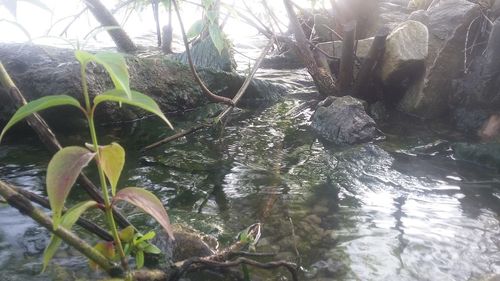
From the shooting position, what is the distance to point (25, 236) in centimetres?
244

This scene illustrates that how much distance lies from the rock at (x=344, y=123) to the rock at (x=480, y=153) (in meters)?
0.90

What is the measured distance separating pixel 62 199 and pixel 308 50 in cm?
492

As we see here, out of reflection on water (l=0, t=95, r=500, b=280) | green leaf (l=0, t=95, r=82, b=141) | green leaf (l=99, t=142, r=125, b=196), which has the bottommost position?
reflection on water (l=0, t=95, r=500, b=280)

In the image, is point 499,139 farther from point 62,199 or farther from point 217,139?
point 62,199

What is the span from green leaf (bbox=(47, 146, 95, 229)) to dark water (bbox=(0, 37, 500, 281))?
45.4 inches

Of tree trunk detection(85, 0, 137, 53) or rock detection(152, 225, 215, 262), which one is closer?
rock detection(152, 225, 215, 262)

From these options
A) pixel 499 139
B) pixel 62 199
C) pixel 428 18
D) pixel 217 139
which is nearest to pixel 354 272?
pixel 62 199

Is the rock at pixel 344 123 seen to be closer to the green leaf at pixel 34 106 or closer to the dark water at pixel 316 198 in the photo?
the dark water at pixel 316 198

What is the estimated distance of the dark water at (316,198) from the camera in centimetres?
237

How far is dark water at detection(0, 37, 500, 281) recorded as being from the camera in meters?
2.37

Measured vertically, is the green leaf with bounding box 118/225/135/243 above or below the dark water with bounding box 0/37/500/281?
above

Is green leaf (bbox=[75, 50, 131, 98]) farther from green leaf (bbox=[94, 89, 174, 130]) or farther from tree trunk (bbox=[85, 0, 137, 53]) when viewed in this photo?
tree trunk (bbox=[85, 0, 137, 53])

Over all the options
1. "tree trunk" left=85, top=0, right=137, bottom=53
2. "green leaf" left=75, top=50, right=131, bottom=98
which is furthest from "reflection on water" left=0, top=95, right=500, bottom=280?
"tree trunk" left=85, top=0, right=137, bottom=53

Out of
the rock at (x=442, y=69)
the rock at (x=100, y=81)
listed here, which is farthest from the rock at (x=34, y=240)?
the rock at (x=442, y=69)
